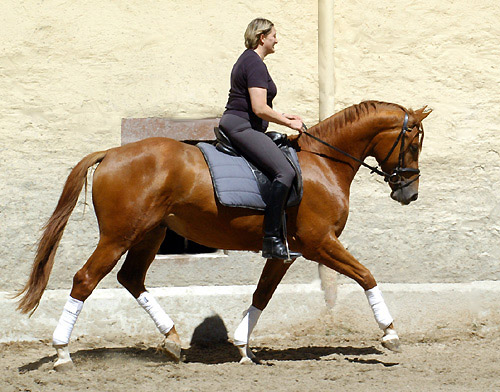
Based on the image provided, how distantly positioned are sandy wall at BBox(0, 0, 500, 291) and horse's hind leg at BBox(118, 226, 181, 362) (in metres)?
0.98

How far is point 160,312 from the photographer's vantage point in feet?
19.0

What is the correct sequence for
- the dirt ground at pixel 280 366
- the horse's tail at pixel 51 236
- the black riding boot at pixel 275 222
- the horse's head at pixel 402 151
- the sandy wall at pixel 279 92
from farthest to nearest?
the sandy wall at pixel 279 92
the horse's head at pixel 402 151
the horse's tail at pixel 51 236
the black riding boot at pixel 275 222
the dirt ground at pixel 280 366

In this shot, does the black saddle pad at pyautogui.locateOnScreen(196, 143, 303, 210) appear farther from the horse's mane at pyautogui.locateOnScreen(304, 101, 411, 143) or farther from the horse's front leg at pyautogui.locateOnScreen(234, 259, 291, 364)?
the horse's front leg at pyautogui.locateOnScreen(234, 259, 291, 364)

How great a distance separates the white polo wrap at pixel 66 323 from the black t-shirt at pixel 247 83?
1.90 metres

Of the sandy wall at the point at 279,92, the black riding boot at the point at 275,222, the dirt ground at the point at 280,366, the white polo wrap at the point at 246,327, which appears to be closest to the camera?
the dirt ground at the point at 280,366

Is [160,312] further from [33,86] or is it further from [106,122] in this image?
[33,86]

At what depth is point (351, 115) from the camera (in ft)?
18.9

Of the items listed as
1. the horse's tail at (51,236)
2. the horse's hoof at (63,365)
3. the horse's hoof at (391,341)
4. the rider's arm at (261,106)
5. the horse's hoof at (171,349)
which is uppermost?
the rider's arm at (261,106)

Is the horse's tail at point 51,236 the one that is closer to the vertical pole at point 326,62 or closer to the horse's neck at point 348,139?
the horse's neck at point 348,139

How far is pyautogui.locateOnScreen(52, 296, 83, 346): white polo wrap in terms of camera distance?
5.33 metres

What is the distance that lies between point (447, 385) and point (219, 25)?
13.1 feet

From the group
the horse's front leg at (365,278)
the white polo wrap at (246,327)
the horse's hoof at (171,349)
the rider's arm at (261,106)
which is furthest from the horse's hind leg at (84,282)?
the horse's front leg at (365,278)

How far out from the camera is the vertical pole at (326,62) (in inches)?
275

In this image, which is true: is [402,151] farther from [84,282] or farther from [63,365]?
[63,365]
